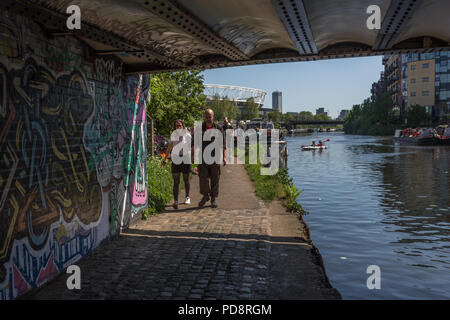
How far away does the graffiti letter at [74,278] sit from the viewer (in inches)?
175

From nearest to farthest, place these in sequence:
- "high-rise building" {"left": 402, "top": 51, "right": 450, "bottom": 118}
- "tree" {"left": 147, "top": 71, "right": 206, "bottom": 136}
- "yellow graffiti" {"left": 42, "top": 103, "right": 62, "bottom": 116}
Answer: "yellow graffiti" {"left": 42, "top": 103, "right": 62, "bottom": 116}, "tree" {"left": 147, "top": 71, "right": 206, "bottom": 136}, "high-rise building" {"left": 402, "top": 51, "right": 450, "bottom": 118}

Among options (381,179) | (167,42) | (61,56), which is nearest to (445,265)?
(167,42)

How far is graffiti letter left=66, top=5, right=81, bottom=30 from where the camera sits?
4.13 metres

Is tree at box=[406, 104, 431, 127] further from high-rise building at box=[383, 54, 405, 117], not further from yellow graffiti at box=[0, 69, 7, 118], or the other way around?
yellow graffiti at box=[0, 69, 7, 118]

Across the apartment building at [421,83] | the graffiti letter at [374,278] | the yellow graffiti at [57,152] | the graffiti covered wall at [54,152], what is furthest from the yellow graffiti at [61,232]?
the apartment building at [421,83]

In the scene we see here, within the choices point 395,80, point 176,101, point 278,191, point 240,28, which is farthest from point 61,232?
point 395,80

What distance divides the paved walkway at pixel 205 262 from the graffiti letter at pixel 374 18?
9.84 feet

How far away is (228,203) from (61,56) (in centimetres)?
578

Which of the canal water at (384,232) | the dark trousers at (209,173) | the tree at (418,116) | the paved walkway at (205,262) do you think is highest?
the tree at (418,116)

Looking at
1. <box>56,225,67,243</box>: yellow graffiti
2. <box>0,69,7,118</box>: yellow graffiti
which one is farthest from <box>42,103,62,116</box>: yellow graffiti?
<box>56,225,67,243</box>: yellow graffiti

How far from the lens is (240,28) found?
4973 millimetres

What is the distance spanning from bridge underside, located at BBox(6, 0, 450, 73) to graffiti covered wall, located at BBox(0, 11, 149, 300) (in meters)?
0.31

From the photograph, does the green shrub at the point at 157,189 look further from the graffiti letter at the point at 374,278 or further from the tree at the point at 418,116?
the tree at the point at 418,116
